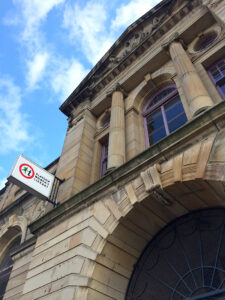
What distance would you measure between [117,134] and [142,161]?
316cm

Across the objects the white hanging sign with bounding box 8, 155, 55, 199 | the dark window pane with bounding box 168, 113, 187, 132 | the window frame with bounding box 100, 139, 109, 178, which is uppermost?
the window frame with bounding box 100, 139, 109, 178

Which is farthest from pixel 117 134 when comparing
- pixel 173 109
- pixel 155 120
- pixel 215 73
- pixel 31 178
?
pixel 215 73

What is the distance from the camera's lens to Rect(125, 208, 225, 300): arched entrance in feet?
19.0

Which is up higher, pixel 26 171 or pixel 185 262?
pixel 26 171

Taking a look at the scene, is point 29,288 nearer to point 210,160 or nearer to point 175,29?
point 210,160

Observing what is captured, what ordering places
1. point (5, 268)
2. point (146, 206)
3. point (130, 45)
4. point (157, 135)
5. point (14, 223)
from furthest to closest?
point (130, 45)
point (14, 223)
point (5, 268)
point (157, 135)
point (146, 206)

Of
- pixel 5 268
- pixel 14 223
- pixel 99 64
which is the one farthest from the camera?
pixel 99 64

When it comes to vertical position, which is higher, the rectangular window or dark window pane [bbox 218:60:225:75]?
dark window pane [bbox 218:60:225:75]

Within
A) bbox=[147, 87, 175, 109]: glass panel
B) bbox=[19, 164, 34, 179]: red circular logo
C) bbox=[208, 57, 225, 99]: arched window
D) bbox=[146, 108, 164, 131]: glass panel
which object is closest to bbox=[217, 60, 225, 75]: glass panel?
bbox=[208, 57, 225, 99]: arched window

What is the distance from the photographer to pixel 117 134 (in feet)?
32.4

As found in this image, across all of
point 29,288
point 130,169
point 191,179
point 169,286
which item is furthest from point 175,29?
point 29,288

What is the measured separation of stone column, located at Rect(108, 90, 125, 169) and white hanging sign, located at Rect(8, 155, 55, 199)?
264 cm

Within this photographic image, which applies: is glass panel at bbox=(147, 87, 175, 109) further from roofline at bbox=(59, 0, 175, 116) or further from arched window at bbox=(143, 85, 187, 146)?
roofline at bbox=(59, 0, 175, 116)

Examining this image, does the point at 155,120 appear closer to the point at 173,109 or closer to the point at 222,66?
the point at 173,109
